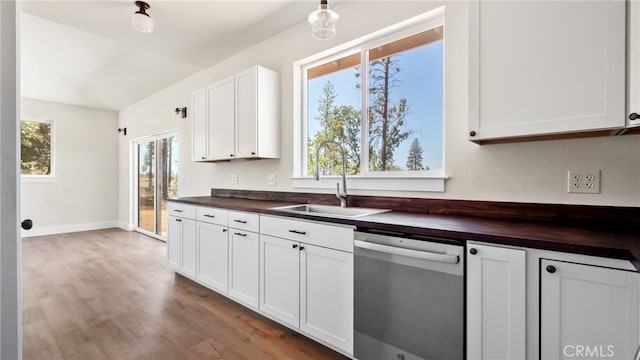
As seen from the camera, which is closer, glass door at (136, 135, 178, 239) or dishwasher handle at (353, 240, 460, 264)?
dishwasher handle at (353, 240, 460, 264)

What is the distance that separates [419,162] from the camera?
7.22 ft

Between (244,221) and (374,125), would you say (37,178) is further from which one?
(374,125)

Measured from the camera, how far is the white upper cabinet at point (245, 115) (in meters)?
2.91

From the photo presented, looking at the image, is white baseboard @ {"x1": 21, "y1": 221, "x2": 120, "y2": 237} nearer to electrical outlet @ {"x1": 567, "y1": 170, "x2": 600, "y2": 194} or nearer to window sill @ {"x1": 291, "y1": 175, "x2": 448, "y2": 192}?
window sill @ {"x1": 291, "y1": 175, "x2": 448, "y2": 192}

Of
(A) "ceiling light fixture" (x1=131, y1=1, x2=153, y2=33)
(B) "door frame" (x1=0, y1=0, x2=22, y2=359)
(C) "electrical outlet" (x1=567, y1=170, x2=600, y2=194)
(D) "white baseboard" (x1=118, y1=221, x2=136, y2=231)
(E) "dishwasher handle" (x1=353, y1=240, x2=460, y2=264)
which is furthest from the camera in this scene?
(D) "white baseboard" (x1=118, y1=221, x2=136, y2=231)

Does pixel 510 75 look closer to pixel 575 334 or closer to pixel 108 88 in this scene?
pixel 575 334

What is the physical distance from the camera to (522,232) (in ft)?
4.33

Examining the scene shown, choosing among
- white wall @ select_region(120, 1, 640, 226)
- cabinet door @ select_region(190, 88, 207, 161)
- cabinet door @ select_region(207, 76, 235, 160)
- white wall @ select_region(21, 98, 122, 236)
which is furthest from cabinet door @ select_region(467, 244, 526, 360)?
white wall @ select_region(21, 98, 122, 236)

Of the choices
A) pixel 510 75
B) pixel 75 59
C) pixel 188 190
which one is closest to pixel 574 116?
pixel 510 75

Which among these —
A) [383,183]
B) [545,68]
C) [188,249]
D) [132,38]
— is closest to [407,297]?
[383,183]

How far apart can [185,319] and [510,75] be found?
2.77 m

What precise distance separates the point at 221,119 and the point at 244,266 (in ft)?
5.56

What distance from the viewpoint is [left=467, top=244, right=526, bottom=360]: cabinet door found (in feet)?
4.01

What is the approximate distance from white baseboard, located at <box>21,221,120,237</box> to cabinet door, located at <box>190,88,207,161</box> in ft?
14.0
